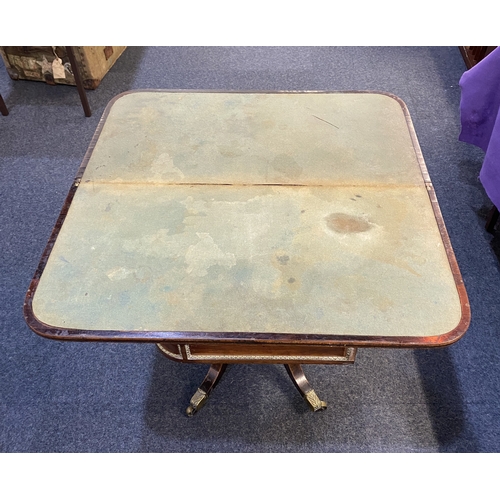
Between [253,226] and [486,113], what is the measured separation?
50.4 inches

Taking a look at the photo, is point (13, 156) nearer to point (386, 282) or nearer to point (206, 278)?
point (206, 278)

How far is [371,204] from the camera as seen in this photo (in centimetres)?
140

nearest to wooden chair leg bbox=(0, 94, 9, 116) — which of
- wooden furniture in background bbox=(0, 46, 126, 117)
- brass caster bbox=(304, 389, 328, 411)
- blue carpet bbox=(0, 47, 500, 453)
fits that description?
wooden furniture in background bbox=(0, 46, 126, 117)

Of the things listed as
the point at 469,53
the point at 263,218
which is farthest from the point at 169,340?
the point at 469,53

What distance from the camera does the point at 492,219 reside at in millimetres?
2166

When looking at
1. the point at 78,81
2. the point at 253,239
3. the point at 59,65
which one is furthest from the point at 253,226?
the point at 59,65

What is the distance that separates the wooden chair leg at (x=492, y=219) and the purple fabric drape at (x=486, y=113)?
0.29 meters

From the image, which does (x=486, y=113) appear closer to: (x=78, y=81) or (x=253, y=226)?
(x=253, y=226)

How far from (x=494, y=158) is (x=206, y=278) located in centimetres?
125

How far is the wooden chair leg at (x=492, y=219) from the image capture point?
2.14m

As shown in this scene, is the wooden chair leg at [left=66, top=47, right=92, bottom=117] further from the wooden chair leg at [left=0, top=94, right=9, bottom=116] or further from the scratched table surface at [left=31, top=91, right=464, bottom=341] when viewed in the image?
the scratched table surface at [left=31, top=91, right=464, bottom=341]

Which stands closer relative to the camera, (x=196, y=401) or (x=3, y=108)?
(x=196, y=401)

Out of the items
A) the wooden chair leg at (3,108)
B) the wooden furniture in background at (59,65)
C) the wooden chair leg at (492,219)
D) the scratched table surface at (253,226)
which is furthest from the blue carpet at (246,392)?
the wooden furniture in background at (59,65)

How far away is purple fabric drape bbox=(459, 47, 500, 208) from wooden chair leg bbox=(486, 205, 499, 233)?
29 centimetres
